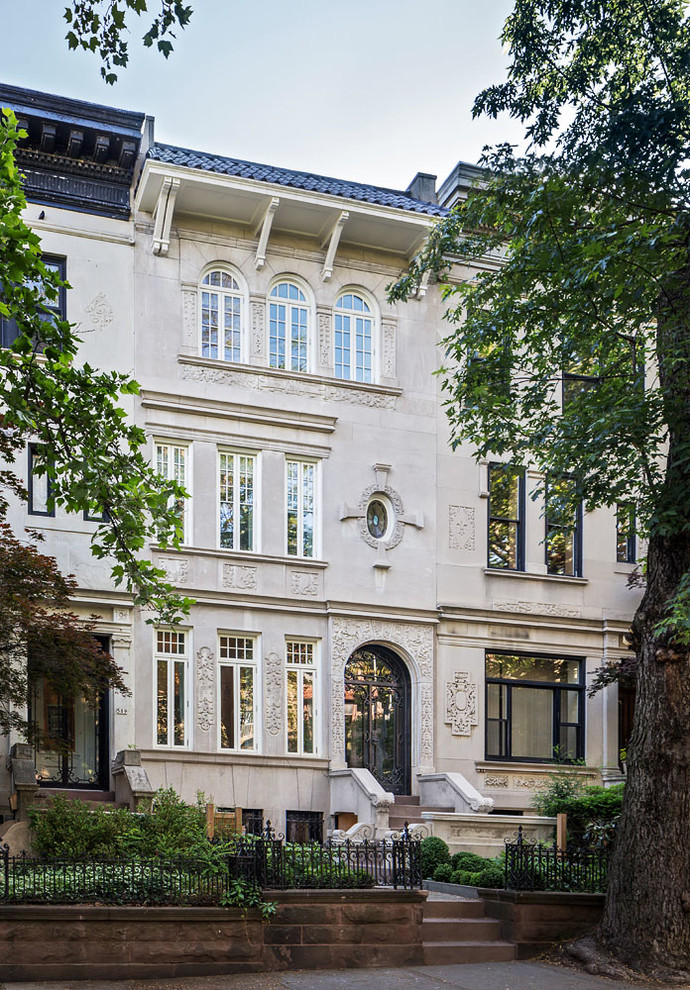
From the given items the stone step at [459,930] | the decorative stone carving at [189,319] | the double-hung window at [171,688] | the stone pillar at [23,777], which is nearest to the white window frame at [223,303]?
the decorative stone carving at [189,319]

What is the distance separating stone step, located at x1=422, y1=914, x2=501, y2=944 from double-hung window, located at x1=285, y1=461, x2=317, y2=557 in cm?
982

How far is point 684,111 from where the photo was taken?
48.2 feet

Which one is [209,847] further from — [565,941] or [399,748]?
[399,748]

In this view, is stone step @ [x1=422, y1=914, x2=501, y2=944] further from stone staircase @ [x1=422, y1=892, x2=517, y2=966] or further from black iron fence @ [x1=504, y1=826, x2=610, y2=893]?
black iron fence @ [x1=504, y1=826, x2=610, y2=893]

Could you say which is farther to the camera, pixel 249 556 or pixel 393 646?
pixel 393 646

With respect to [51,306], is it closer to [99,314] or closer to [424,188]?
[99,314]

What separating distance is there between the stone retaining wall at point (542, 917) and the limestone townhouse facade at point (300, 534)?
612 cm

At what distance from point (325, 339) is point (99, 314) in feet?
15.5

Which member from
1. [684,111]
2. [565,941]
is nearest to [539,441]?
[684,111]

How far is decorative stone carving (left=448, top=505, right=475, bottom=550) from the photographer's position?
83.7 ft

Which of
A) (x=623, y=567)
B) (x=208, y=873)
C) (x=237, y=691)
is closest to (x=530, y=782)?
(x=623, y=567)

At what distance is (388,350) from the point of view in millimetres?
25641

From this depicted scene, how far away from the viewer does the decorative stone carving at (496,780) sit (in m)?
24.8

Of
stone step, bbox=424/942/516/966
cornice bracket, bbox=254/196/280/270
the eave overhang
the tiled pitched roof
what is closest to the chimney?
the tiled pitched roof
